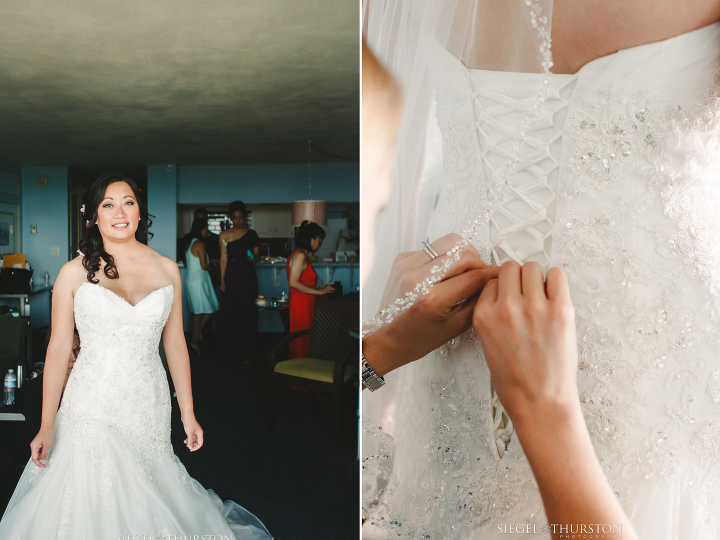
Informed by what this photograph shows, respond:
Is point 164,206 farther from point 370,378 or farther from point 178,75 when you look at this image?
point 370,378

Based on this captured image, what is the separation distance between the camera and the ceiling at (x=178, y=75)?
7.70 feet

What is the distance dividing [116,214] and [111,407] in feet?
2.29

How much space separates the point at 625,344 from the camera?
0.45 m

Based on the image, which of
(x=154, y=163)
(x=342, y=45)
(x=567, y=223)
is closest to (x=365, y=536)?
(x=567, y=223)

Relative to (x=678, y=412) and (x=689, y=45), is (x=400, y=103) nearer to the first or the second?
(x=689, y=45)

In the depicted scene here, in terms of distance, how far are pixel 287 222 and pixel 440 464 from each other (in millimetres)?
7261

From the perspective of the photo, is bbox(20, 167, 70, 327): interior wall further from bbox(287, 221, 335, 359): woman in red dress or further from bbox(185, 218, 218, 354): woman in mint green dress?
bbox(287, 221, 335, 359): woman in red dress

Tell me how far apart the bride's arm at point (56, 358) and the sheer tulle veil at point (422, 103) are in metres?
1.37

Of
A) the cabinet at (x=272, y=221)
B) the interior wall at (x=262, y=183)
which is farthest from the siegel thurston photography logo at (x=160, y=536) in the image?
the cabinet at (x=272, y=221)

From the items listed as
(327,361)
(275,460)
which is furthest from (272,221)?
(275,460)

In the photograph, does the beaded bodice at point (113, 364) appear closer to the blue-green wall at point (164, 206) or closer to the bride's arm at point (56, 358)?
the bride's arm at point (56, 358)

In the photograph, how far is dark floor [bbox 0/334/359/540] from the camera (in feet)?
6.91

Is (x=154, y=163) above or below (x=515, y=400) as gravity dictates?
above

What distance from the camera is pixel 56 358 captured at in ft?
4.97
